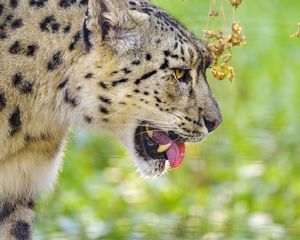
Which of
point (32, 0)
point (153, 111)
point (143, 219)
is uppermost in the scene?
point (32, 0)

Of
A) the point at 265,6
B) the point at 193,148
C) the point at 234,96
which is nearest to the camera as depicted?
the point at 193,148

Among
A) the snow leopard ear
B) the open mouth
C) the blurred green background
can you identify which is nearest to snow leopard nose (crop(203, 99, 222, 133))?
the open mouth

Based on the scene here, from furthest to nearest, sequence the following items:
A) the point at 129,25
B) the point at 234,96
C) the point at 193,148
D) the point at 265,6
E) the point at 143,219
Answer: the point at 265,6 → the point at 234,96 → the point at 193,148 → the point at 143,219 → the point at 129,25

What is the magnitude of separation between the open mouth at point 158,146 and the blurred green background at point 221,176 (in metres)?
0.60

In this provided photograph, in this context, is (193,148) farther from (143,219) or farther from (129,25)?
(129,25)

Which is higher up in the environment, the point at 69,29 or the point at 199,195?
the point at 69,29

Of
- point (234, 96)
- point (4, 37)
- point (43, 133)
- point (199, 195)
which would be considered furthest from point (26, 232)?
point (234, 96)

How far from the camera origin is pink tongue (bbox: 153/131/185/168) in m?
6.89

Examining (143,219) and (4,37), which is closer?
(4,37)

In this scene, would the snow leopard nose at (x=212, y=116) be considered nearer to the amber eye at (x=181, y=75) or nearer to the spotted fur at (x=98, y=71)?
the spotted fur at (x=98, y=71)

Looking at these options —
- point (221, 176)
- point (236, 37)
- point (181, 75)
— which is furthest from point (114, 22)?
point (221, 176)

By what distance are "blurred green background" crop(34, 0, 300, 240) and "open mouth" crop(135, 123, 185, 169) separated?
1.98 feet

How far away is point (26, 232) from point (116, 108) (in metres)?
0.78

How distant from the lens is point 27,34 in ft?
22.3
